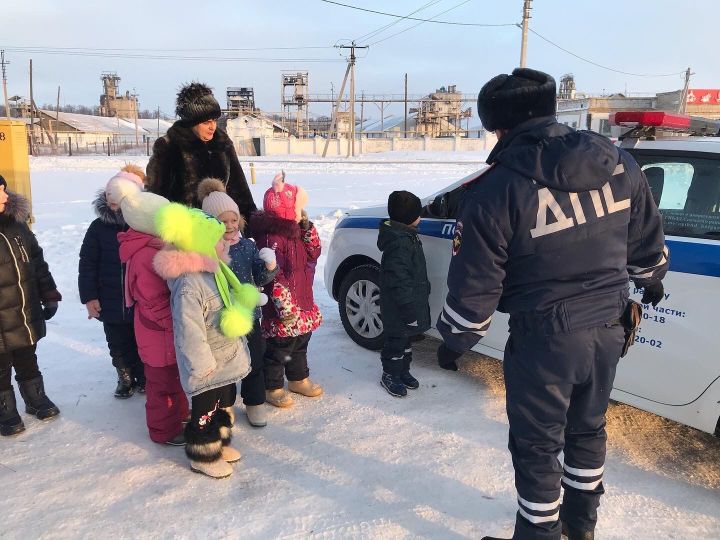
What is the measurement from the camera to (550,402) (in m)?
1.99

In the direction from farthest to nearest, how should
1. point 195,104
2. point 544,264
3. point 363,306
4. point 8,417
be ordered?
point 363,306
point 195,104
point 8,417
point 544,264

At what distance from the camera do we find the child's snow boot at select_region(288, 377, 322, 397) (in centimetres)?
376

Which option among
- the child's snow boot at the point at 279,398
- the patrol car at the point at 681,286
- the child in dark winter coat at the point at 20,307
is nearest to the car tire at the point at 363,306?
the child's snow boot at the point at 279,398

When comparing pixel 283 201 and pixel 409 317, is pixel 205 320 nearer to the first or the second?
pixel 283 201

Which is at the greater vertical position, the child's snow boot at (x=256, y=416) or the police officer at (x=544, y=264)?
the police officer at (x=544, y=264)

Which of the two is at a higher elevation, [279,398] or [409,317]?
[409,317]

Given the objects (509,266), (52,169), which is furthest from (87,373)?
(52,169)

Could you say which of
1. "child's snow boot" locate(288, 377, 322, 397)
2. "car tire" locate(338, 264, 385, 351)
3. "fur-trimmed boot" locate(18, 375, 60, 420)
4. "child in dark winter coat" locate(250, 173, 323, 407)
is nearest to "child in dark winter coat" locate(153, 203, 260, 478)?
"child in dark winter coat" locate(250, 173, 323, 407)

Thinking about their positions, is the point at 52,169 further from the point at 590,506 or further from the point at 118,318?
the point at 590,506

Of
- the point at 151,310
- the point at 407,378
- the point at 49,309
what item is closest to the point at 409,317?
the point at 407,378

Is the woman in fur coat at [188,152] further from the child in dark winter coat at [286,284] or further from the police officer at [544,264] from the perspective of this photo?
the police officer at [544,264]

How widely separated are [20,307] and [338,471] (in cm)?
208

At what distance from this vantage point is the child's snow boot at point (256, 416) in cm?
337

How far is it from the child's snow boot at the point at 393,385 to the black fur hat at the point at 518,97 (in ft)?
7.29
